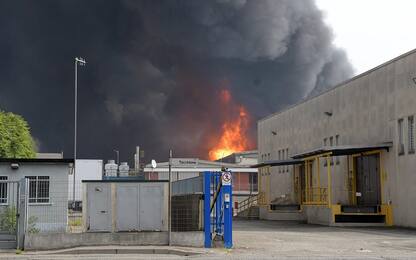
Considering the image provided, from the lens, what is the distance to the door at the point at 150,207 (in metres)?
22.1

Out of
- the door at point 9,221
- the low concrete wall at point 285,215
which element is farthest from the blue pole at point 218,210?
the low concrete wall at point 285,215

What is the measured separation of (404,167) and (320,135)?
12097 mm

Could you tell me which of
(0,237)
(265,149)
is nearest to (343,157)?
(265,149)

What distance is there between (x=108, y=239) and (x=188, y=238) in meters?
2.58

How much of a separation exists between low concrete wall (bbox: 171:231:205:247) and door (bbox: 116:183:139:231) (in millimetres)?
1717

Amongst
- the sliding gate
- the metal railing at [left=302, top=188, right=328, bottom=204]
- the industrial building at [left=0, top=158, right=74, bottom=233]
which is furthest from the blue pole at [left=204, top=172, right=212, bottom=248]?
the metal railing at [left=302, top=188, right=328, bottom=204]

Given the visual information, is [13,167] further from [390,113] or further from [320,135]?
[320,135]

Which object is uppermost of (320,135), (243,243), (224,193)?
(320,135)

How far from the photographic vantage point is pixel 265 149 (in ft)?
190

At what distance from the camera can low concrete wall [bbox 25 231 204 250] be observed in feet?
67.5

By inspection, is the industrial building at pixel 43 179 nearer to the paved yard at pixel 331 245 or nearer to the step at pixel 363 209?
the paved yard at pixel 331 245

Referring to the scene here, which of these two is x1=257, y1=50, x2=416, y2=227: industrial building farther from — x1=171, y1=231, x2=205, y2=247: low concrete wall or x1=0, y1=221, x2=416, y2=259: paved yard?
x1=171, y1=231, x2=205, y2=247: low concrete wall

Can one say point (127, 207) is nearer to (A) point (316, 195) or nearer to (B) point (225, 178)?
(B) point (225, 178)

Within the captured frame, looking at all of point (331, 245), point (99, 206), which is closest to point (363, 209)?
point (331, 245)
